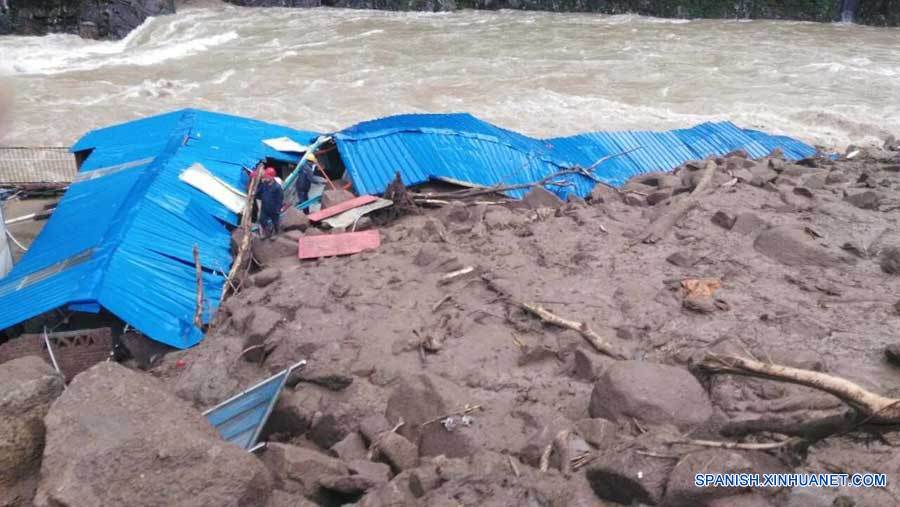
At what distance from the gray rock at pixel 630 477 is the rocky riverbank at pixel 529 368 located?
1 centimetres

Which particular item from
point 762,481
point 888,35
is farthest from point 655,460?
point 888,35

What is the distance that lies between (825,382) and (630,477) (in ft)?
4.43

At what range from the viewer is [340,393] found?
224 inches

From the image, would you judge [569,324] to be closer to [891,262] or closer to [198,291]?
[891,262]

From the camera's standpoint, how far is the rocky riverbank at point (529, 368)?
3.58 metres

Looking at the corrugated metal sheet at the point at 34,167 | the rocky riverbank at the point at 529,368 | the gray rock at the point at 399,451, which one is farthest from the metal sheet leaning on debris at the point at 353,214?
the corrugated metal sheet at the point at 34,167

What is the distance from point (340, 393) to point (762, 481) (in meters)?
3.31

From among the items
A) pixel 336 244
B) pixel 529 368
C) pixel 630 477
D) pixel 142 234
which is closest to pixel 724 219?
pixel 529 368

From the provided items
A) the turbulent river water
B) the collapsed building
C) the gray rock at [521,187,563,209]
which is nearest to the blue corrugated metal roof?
the collapsed building

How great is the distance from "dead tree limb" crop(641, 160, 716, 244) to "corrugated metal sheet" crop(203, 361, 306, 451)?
4.66 meters

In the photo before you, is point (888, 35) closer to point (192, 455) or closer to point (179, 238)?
point (179, 238)

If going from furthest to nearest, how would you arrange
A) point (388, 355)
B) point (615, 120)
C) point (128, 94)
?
point (128, 94)
point (615, 120)
point (388, 355)

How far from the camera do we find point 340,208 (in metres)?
9.76

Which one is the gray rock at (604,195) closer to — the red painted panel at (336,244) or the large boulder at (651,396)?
the red painted panel at (336,244)
